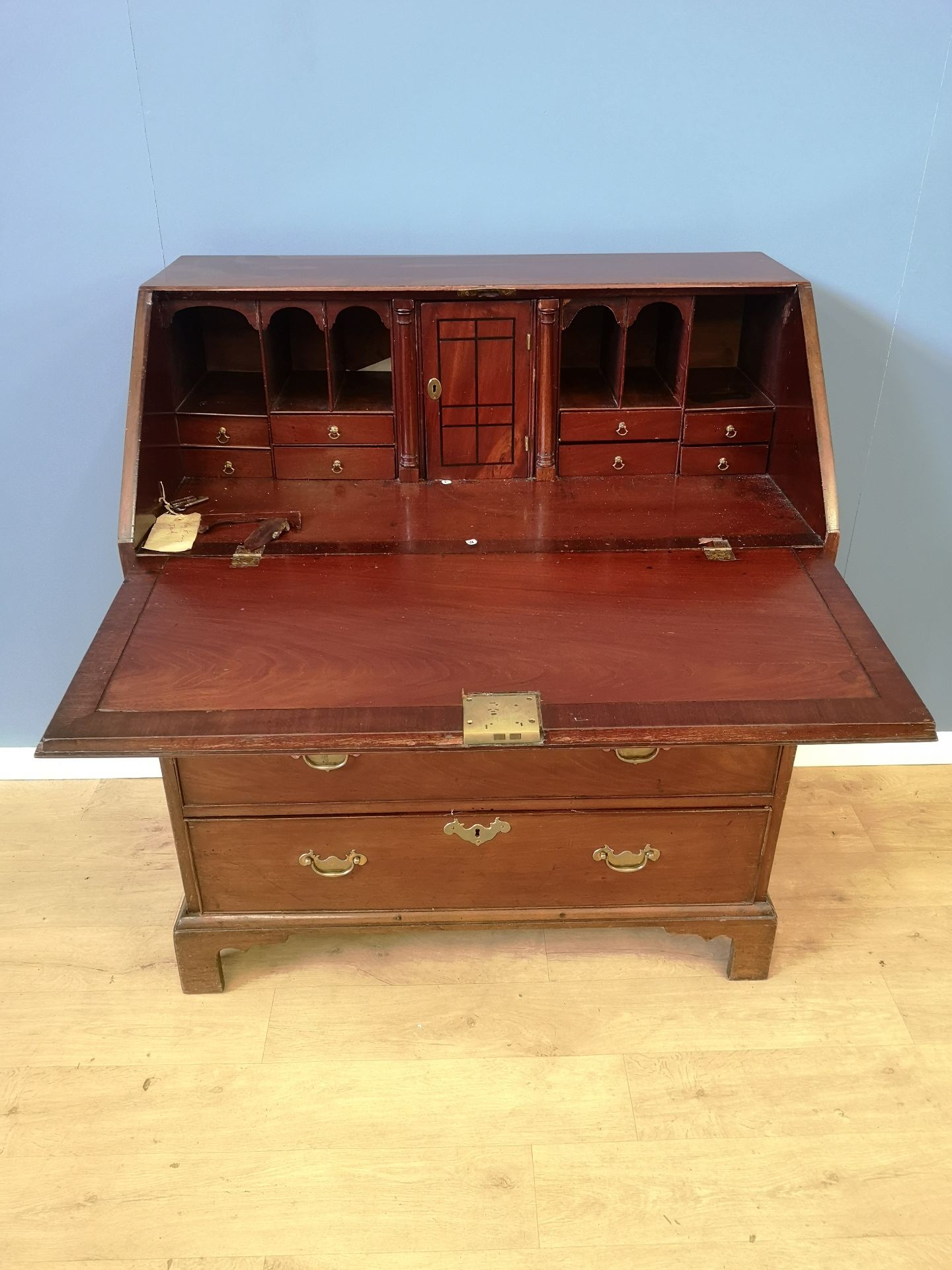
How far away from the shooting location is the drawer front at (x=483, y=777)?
1603 mm

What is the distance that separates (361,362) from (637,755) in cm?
97

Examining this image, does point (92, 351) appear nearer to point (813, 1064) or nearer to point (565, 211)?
point (565, 211)

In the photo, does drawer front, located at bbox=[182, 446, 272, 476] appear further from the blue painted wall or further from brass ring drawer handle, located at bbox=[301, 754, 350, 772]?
brass ring drawer handle, located at bbox=[301, 754, 350, 772]

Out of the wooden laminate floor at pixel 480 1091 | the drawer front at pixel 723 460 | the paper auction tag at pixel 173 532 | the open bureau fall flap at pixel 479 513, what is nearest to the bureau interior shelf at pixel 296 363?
the open bureau fall flap at pixel 479 513

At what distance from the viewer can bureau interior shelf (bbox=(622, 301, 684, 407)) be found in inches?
73.9

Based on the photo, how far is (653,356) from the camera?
2.02 metres

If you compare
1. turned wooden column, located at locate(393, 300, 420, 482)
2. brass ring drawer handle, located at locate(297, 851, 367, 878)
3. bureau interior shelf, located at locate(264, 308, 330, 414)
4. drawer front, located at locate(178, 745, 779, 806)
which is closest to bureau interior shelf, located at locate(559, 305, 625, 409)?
turned wooden column, located at locate(393, 300, 420, 482)

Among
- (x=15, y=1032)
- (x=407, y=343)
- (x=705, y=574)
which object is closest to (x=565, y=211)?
(x=407, y=343)

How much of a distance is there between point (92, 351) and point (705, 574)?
1.28 metres

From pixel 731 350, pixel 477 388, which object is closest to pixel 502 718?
pixel 477 388

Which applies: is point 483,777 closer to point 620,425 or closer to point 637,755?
point 637,755

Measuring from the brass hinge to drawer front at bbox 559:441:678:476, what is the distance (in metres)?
0.25

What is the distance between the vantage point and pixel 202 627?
154 cm

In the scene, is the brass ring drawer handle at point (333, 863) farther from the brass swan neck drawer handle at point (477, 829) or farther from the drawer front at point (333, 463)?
the drawer front at point (333, 463)
